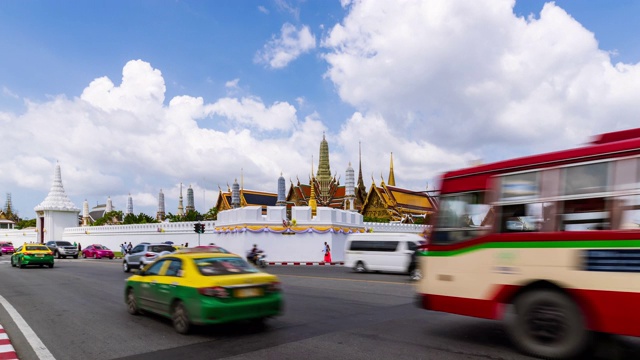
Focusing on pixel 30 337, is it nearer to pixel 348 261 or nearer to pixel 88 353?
pixel 88 353

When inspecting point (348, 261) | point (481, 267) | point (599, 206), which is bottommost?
point (348, 261)

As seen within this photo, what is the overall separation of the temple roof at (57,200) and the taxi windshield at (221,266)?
62511 millimetres

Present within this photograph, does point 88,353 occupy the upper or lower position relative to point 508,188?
lower

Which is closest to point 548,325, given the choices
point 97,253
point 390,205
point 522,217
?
point 522,217

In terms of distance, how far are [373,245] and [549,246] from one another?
16.2 metres

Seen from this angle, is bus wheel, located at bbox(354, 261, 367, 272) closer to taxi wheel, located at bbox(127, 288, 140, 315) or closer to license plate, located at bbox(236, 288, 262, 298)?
taxi wheel, located at bbox(127, 288, 140, 315)

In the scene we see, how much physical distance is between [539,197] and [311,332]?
422 cm

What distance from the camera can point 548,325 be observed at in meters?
5.96

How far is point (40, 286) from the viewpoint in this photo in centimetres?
1616

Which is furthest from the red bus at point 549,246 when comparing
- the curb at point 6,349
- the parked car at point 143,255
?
the parked car at point 143,255

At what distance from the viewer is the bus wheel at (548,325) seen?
5.70m

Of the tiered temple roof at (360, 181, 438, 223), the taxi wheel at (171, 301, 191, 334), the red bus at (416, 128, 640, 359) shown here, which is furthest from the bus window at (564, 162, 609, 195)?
the tiered temple roof at (360, 181, 438, 223)

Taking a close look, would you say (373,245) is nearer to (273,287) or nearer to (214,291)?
(273,287)

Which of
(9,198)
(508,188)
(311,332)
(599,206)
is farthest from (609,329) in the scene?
(9,198)
